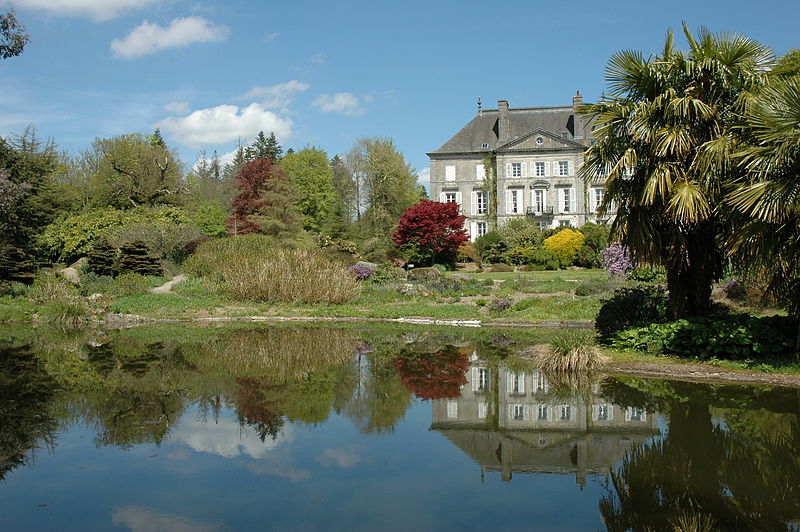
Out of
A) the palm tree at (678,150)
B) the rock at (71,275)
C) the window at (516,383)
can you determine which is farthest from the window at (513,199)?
the window at (516,383)

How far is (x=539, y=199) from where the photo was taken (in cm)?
4909

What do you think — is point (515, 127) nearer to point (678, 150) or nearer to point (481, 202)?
point (481, 202)

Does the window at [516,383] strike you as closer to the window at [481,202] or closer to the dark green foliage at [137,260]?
the dark green foliage at [137,260]

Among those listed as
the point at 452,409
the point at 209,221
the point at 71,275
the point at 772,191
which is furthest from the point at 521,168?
the point at 452,409

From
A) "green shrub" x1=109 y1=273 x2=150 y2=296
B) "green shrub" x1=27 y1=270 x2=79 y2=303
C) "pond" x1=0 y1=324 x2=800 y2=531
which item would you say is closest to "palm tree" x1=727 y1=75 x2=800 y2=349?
"pond" x1=0 y1=324 x2=800 y2=531

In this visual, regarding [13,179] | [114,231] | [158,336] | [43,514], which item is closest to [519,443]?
[43,514]

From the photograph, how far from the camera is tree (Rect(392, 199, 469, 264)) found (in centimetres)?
3569

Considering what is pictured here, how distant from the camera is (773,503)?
18.1 feet

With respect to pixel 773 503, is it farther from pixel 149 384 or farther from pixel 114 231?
pixel 114 231

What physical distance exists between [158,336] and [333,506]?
12.5 m

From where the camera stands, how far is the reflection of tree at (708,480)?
17.3ft

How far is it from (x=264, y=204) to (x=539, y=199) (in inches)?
815

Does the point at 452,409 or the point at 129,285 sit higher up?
the point at 129,285

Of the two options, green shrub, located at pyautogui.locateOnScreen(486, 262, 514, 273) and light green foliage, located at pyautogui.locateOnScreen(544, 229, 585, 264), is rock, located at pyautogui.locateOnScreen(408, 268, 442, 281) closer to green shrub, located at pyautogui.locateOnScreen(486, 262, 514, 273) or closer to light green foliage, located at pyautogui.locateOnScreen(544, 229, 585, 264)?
green shrub, located at pyautogui.locateOnScreen(486, 262, 514, 273)
